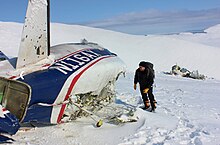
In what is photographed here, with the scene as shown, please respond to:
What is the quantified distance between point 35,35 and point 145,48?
1941cm

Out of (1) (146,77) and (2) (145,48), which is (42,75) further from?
(2) (145,48)

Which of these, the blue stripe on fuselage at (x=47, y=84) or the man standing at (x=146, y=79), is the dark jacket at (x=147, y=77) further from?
the blue stripe on fuselage at (x=47, y=84)

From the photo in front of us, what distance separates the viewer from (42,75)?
13.9 ft

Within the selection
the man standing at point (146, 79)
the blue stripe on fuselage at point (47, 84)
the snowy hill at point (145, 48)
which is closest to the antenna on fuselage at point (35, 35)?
the blue stripe on fuselage at point (47, 84)

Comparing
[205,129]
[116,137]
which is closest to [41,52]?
[116,137]

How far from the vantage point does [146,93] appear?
227 inches

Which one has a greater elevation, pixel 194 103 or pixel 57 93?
pixel 57 93

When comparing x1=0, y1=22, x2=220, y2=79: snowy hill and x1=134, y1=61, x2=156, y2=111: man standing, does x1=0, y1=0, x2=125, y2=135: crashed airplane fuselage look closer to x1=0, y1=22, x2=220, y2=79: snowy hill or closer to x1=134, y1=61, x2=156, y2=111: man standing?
x1=134, y1=61, x2=156, y2=111: man standing

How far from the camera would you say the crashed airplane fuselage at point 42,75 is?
157 inches

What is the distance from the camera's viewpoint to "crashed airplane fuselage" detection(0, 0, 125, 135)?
13.1ft

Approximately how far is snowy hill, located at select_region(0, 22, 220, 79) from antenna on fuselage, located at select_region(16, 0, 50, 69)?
13120 mm

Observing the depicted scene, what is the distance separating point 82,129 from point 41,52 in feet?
4.29

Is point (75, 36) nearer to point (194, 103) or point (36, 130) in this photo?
point (194, 103)

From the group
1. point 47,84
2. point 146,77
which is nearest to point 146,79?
point 146,77
